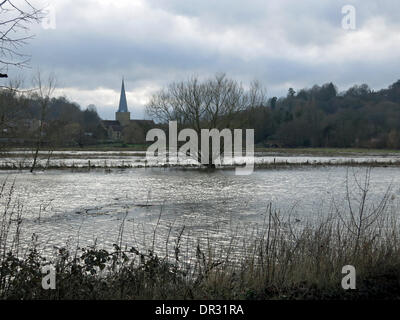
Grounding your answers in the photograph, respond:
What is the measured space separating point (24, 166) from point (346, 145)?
255ft

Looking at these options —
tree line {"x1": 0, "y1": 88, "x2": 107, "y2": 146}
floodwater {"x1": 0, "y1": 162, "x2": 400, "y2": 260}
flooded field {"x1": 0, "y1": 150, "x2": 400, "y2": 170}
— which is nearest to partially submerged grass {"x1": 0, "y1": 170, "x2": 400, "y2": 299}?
floodwater {"x1": 0, "y1": 162, "x2": 400, "y2": 260}

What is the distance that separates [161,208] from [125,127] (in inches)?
3817

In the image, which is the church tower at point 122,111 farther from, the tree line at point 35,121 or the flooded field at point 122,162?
the flooded field at point 122,162

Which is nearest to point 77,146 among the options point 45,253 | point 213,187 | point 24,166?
point 24,166

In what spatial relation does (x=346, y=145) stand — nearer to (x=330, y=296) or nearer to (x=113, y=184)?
(x=113, y=184)

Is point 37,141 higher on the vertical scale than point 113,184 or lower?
higher

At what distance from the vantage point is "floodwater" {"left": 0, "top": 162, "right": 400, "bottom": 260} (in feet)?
32.9

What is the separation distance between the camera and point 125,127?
4070 inches

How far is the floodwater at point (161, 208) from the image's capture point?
10.0m

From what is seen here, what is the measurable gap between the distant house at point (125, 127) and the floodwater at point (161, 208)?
861 inches

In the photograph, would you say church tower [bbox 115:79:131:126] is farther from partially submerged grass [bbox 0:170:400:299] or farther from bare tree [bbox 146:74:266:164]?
partially submerged grass [bbox 0:170:400:299]

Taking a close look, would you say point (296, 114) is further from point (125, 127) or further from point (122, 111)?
point (122, 111)
